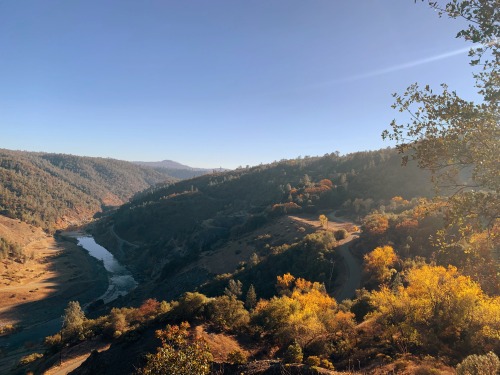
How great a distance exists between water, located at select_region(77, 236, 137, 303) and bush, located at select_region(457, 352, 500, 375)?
11047cm

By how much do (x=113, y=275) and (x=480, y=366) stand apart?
476 ft

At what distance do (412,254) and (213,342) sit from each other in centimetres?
5002

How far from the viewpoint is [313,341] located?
101 ft

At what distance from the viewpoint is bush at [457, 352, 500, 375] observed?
45.0 ft

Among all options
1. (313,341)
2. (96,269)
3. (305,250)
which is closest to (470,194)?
(313,341)

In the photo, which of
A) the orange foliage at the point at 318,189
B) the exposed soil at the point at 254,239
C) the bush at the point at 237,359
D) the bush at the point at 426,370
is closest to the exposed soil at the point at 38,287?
the exposed soil at the point at 254,239

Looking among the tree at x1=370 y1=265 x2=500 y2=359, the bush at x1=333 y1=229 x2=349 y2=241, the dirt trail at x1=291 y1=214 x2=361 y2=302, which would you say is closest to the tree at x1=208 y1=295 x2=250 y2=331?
the tree at x1=370 y1=265 x2=500 y2=359

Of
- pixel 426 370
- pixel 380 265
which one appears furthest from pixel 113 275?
pixel 426 370

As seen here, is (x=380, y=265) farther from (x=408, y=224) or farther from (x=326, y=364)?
(x=326, y=364)

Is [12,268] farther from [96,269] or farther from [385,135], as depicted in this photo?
[385,135]

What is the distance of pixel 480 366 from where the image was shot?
556 inches

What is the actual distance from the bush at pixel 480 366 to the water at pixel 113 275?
11047 centimetres

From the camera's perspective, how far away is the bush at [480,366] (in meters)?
13.7

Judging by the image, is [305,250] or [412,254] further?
[305,250]
